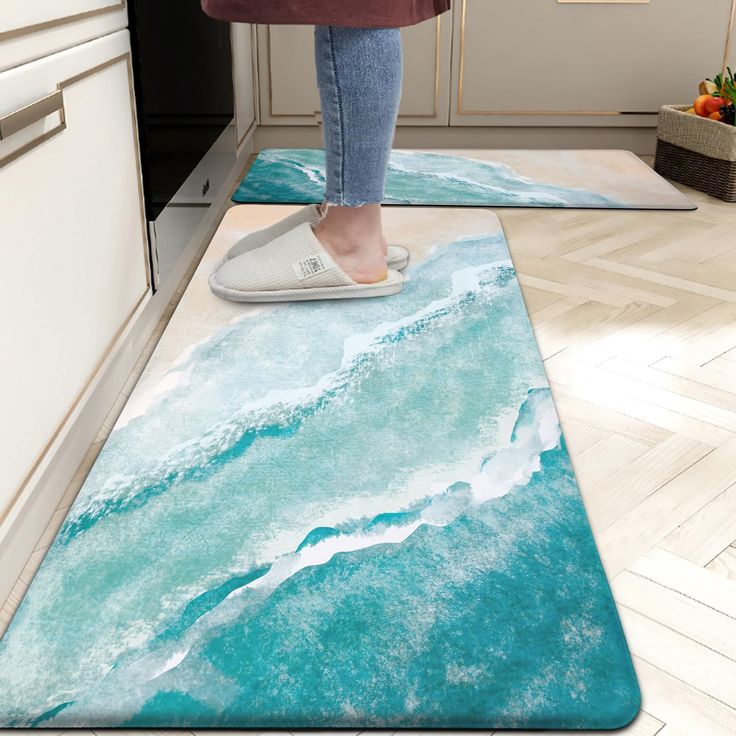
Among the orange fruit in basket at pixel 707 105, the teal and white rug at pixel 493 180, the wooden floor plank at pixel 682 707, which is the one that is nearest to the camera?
the wooden floor plank at pixel 682 707

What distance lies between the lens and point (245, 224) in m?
1.88

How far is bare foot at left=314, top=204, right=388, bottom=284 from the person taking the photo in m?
1.45

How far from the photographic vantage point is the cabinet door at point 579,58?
2613mm

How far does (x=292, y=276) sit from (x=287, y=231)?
145 mm

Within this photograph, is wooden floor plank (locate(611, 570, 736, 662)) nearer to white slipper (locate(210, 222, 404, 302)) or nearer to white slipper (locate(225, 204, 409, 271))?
white slipper (locate(210, 222, 404, 302))

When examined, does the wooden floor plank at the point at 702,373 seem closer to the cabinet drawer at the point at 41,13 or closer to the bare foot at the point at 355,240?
the bare foot at the point at 355,240

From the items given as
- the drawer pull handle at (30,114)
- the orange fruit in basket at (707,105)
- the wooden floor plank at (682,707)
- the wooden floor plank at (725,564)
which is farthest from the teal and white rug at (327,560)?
the orange fruit in basket at (707,105)

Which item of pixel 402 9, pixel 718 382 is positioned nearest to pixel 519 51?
pixel 402 9

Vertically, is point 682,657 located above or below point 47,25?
below

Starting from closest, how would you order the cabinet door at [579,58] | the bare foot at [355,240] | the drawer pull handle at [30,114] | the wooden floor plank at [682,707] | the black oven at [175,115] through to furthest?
the wooden floor plank at [682,707], the drawer pull handle at [30,114], the black oven at [175,115], the bare foot at [355,240], the cabinet door at [579,58]

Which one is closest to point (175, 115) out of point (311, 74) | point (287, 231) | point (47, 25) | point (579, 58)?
point (287, 231)

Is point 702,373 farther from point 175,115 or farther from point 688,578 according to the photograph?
point 175,115

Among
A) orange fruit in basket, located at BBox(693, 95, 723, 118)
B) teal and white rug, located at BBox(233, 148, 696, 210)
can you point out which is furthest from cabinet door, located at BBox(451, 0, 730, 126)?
orange fruit in basket, located at BBox(693, 95, 723, 118)

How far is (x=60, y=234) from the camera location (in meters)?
0.97
